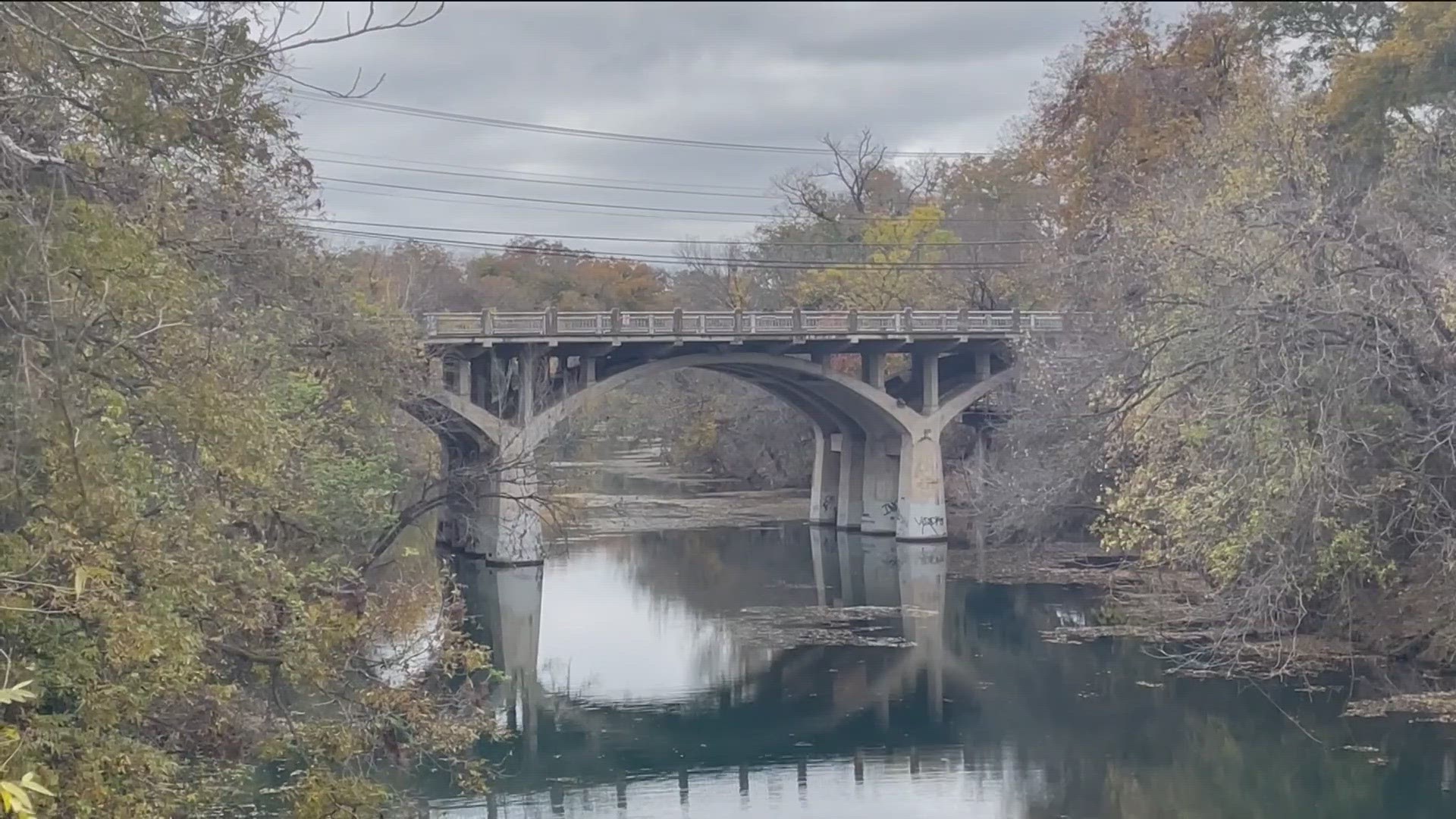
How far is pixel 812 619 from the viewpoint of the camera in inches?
1102

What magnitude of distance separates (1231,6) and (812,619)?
14.6 meters

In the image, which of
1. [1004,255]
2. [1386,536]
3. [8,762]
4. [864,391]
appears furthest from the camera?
[1004,255]

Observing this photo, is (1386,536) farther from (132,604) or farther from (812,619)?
(132,604)

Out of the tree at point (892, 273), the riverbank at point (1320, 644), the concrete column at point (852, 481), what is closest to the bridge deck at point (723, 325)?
the concrete column at point (852, 481)

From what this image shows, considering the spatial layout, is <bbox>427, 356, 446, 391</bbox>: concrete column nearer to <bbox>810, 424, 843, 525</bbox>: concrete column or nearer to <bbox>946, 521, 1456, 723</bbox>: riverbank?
<bbox>946, 521, 1456, 723</bbox>: riverbank

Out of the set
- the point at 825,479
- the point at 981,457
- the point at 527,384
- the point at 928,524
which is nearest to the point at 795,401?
the point at 825,479

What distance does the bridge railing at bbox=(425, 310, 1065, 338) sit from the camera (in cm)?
3444

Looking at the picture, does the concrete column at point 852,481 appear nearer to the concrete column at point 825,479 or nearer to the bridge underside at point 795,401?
the bridge underside at point 795,401

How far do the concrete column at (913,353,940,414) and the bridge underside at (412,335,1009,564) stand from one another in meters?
0.04

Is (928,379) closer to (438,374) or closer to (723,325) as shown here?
(723,325)

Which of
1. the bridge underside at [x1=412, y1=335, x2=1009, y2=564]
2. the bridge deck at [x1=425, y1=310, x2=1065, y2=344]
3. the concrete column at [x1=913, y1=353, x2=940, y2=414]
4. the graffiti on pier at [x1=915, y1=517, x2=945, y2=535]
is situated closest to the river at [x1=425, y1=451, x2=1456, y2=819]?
the bridge underside at [x1=412, y1=335, x2=1009, y2=564]

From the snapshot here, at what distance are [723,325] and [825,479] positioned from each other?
31.6 feet

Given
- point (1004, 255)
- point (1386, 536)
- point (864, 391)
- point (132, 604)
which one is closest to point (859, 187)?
point (1004, 255)

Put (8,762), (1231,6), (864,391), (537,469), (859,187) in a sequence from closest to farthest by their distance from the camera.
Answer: (8,762) < (537,469) < (1231,6) < (864,391) < (859,187)
